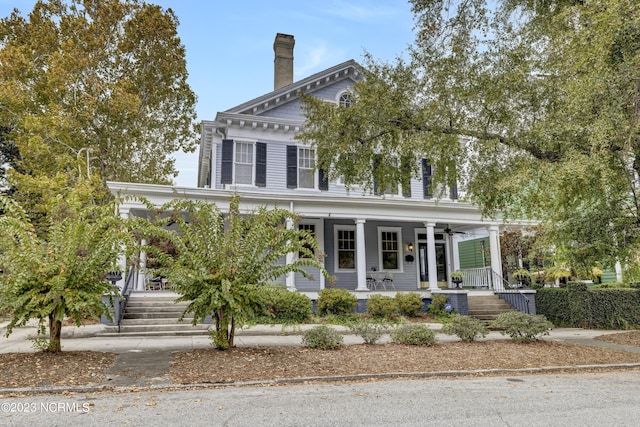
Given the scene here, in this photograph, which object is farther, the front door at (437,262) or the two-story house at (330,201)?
the front door at (437,262)

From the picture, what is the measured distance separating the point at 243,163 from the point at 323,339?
30.1 feet

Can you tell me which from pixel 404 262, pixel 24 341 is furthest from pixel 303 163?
pixel 24 341

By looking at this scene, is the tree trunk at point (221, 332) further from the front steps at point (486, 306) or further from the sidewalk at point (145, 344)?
the front steps at point (486, 306)

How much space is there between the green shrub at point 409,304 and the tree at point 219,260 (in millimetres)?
7212

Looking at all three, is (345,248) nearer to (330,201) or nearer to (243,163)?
(330,201)

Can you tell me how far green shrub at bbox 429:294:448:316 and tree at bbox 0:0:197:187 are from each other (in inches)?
516

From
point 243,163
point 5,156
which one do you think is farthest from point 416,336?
point 5,156

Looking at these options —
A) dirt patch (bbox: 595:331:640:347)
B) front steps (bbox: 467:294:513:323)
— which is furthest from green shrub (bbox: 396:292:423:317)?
dirt patch (bbox: 595:331:640:347)

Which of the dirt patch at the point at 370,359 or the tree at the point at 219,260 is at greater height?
the tree at the point at 219,260

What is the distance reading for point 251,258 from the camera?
7.53 m

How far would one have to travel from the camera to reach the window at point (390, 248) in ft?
57.5

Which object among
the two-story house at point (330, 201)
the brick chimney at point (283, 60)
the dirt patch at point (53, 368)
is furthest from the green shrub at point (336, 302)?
the brick chimney at point (283, 60)

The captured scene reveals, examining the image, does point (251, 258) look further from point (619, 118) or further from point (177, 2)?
point (177, 2)

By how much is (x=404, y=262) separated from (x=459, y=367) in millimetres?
10513
